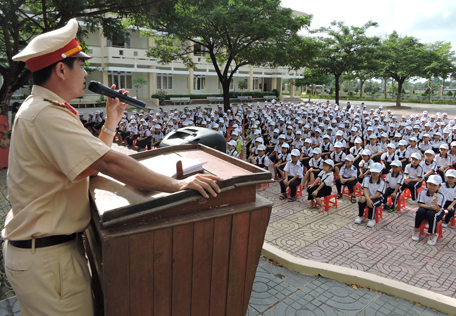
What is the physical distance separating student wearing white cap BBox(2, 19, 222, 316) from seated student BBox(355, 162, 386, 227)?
17.7 ft

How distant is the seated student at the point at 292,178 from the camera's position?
25.2 ft

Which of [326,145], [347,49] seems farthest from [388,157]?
[347,49]

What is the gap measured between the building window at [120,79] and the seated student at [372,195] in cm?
2787

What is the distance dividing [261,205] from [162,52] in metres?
17.9

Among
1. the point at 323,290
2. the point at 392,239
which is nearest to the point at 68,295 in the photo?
the point at 323,290

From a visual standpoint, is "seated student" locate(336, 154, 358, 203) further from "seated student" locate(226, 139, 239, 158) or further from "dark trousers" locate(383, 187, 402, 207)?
"seated student" locate(226, 139, 239, 158)

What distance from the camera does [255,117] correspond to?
17.3 metres

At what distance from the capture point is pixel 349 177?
7832mm

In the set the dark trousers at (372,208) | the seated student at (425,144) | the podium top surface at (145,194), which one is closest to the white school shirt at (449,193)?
the dark trousers at (372,208)

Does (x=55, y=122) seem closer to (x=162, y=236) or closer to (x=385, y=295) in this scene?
(x=162, y=236)

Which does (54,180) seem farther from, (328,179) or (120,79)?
(120,79)

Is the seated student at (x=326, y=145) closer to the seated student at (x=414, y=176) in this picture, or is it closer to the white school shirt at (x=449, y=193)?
the seated student at (x=414, y=176)

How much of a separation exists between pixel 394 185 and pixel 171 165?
6.28 m

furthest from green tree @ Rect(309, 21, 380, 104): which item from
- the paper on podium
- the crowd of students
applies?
the paper on podium
